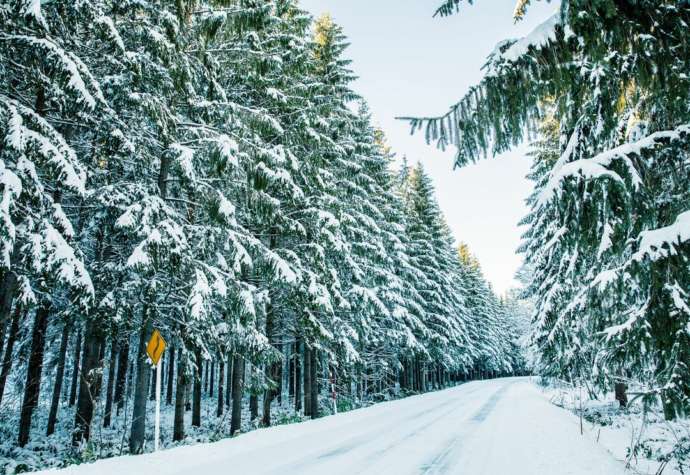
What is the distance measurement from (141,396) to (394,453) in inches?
241

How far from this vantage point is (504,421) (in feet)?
39.8

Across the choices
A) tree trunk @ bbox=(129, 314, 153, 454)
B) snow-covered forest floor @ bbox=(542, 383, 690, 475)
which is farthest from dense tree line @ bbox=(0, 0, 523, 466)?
snow-covered forest floor @ bbox=(542, 383, 690, 475)

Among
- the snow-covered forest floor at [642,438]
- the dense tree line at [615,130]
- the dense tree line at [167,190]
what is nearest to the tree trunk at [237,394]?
the dense tree line at [167,190]

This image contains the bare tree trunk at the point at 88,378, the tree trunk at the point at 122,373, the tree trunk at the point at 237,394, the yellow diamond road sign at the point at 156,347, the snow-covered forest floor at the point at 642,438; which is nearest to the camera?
the snow-covered forest floor at the point at 642,438

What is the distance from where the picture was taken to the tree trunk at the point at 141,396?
923cm

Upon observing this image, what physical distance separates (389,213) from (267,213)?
14847 mm

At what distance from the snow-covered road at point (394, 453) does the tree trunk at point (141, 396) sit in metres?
1.35

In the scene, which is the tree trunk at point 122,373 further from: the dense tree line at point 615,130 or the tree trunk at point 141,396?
the dense tree line at point 615,130

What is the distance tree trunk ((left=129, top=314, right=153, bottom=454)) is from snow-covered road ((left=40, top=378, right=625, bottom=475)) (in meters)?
1.35

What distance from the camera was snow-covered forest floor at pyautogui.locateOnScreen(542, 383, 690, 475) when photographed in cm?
704

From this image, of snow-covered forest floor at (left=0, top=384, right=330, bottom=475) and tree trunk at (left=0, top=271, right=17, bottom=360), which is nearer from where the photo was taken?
tree trunk at (left=0, top=271, right=17, bottom=360)

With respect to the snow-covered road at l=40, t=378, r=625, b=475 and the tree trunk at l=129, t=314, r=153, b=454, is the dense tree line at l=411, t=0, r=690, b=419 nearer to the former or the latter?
the snow-covered road at l=40, t=378, r=625, b=475

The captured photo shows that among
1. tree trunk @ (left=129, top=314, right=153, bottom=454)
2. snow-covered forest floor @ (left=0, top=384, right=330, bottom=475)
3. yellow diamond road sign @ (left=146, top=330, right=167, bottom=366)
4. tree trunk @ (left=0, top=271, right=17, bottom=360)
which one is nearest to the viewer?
tree trunk @ (left=0, top=271, right=17, bottom=360)

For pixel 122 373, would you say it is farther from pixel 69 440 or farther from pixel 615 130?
pixel 615 130
